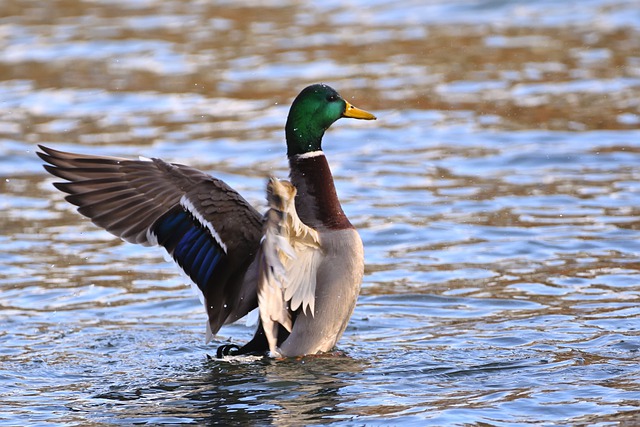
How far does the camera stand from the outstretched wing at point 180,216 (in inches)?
232

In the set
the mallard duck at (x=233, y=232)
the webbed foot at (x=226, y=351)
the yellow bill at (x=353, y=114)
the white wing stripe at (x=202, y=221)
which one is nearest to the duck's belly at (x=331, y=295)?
the mallard duck at (x=233, y=232)

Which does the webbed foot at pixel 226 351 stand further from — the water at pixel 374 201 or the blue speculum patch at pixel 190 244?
the blue speculum patch at pixel 190 244

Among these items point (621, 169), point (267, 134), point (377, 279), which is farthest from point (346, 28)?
point (377, 279)

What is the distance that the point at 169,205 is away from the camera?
238 inches

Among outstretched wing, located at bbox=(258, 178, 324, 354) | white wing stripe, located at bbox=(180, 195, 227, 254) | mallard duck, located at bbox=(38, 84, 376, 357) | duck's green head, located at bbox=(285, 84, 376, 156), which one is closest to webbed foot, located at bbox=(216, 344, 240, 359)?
mallard duck, located at bbox=(38, 84, 376, 357)

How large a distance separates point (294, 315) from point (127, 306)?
1504 millimetres

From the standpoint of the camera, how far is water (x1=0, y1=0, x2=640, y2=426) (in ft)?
18.4

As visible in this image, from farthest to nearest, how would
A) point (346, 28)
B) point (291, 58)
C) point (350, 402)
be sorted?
point (346, 28), point (291, 58), point (350, 402)

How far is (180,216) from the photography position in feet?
19.7

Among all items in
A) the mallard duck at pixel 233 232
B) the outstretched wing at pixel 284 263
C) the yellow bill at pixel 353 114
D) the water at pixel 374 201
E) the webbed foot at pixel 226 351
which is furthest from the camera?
the yellow bill at pixel 353 114

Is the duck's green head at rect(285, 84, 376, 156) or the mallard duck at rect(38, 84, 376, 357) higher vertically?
the duck's green head at rect(285, 84, 376, 156)

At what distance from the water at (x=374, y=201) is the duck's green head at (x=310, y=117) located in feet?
0.87

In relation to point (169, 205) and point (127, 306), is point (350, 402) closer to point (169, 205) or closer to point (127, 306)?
point (169, 205)

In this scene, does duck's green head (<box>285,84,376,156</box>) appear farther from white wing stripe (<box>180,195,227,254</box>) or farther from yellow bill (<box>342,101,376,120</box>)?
white wing stripe (<box>180,195,227,254</box>)
